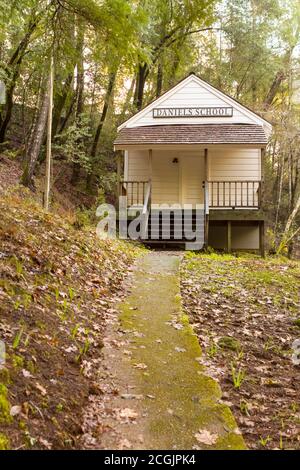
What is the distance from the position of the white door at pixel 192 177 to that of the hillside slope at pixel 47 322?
8.75 metres

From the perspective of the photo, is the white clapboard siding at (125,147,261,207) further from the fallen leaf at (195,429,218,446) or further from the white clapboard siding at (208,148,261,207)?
the fallen leaf at (195,429,218,446)

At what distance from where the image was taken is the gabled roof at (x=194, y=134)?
14594mm

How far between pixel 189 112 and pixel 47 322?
13.2 metres

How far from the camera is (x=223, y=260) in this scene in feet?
37.7

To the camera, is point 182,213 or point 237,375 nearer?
point 237,375

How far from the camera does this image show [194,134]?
15.0m

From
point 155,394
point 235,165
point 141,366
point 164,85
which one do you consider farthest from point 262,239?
point 164,85

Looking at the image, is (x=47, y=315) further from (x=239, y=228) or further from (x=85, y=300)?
(x=239, y=228)

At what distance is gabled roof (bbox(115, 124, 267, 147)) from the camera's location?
14594 millimetres

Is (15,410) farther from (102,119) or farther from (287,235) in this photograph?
(102,119)

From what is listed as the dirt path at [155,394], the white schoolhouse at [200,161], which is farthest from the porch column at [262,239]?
the dirt path at [155,394]

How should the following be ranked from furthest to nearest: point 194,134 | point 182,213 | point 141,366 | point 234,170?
point 234,170 → point 182,213 → point 194,134 → point 141,366

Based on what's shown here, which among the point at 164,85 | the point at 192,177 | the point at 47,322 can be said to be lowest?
the point at 47,322

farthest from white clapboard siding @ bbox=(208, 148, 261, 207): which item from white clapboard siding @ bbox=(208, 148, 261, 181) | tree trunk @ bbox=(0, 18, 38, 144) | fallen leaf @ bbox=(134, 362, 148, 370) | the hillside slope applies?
A: fallen leaf @ bbox=(134, 362, 148, 370)
